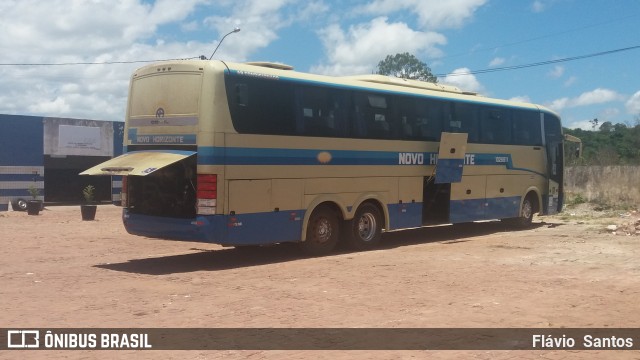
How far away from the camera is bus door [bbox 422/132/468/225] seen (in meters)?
16.4

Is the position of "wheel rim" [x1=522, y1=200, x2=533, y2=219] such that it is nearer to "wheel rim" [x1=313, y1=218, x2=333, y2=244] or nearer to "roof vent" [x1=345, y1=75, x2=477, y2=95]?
"roof vent" [x1=345, y1=75, x2=477, y2=95]

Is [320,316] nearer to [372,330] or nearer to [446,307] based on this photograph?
[372,330]

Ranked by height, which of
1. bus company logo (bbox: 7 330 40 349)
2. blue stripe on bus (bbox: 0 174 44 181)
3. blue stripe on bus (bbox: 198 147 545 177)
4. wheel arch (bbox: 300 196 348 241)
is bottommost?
bus company logo (bbox: 7 330 40 349)

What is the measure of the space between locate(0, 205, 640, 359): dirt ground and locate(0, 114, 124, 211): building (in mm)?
13911

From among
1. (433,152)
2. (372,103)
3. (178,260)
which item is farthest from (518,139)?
(178,260)

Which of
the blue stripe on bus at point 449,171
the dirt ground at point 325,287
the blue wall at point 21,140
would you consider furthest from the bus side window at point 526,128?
the blue wall at point 21,140

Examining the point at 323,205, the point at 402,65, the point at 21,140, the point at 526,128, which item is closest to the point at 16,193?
the point at 21,140

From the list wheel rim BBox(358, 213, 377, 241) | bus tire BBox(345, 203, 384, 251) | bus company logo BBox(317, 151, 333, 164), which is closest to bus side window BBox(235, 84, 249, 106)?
bus company logo BBox(317, 151, 333, 164)

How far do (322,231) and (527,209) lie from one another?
9.19 meters

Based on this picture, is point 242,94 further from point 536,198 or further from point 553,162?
point 553,162

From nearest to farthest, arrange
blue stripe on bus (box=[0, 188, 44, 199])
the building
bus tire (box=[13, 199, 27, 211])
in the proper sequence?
bus tire (box=[13, 199, 27, 211]) < blue stripe on bus (box=[0, 188, 44, 199]) < the building

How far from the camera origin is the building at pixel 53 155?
29.5 metres

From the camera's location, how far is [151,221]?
40.9 ft

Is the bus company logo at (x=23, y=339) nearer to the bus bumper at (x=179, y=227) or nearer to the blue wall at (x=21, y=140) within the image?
the bus bumper at (x=179, y=227)
